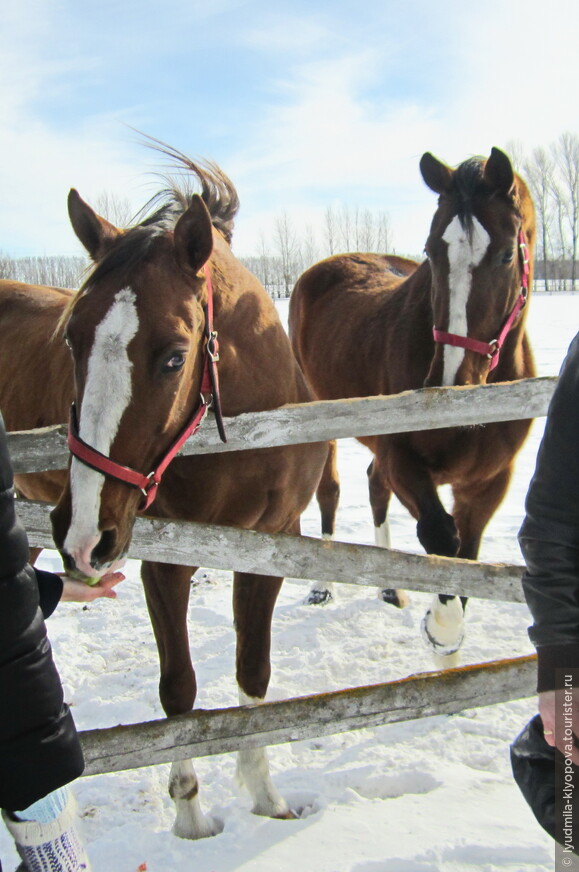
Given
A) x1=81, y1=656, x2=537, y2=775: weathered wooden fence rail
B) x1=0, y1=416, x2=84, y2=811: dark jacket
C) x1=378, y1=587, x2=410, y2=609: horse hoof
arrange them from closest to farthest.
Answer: x1=0, y1=416, x2=84, y2=811: dark jacket, x1=81, y1=656, x2=537, y2=775: weathered wooden fence rail, x1=378, y1=587, x2=410, y2=609: horse hoof

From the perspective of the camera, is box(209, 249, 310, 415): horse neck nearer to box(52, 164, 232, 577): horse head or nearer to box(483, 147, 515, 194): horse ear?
box(52, 164, 232, 577): horse head

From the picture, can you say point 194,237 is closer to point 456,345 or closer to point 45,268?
point 456,345

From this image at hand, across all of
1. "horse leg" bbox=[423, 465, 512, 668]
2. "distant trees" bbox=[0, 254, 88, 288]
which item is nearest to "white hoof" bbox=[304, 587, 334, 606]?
"horse leg" bbox=[423, 465, 512, 668]

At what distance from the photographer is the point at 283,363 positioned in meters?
2.61

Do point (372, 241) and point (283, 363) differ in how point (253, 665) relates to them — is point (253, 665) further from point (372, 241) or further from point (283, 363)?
point (372, 241)

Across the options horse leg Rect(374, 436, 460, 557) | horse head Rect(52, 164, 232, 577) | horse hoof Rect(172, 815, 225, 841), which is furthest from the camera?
horse leg Rect(374, 436, 460, 557)

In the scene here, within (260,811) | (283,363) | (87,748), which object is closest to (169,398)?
(283,363)

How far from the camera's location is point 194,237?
78.6 inches

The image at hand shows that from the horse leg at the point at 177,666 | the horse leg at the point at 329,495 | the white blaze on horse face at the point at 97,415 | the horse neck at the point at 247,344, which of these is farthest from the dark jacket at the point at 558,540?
the horse leg at the point at 329,495

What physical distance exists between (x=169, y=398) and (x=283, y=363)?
836 mm

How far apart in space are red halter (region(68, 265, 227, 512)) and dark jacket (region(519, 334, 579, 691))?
3.42 feet

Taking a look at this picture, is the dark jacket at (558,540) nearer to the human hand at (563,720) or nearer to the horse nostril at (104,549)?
the human hand at (563,720)

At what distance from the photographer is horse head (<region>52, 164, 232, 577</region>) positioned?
171 centimetres

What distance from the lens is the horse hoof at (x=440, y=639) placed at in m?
3.20
